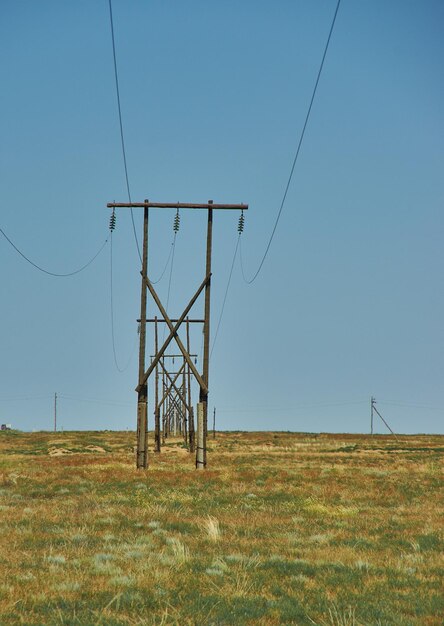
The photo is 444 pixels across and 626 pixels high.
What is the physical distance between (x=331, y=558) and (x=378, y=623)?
14.0 ft

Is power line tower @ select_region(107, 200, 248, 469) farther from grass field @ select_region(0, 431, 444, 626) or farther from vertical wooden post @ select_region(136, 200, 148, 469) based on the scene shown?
grass field @ select_region(0, 431, 444, 626)

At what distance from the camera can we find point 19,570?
11.0 meters

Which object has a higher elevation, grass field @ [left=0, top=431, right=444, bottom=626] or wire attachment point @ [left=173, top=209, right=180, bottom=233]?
wire attachment point @ [left=173, top=209, right=180, bottom=233]

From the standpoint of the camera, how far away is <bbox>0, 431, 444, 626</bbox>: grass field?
8.98 metres

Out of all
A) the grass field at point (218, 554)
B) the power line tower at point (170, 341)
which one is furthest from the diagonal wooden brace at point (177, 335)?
the grass field at point (218, 554)

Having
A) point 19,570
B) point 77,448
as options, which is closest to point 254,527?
point 19,570

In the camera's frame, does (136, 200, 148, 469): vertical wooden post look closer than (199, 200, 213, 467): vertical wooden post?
No

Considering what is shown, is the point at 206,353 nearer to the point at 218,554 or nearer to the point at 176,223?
the point at 176,223

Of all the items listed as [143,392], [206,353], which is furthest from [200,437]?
[206,353]

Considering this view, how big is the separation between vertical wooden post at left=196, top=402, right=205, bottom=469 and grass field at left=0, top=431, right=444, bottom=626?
4.80 m

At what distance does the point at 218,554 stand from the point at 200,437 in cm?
1815

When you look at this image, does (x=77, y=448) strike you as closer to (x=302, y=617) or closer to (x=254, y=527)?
(x=254, y=527)

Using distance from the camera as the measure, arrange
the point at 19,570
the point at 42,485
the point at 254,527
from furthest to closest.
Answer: the point at 42,485
the point at 254,527
the point at 19,570

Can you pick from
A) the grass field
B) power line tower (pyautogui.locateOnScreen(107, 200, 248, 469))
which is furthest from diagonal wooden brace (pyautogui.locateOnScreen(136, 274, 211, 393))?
the grass field
